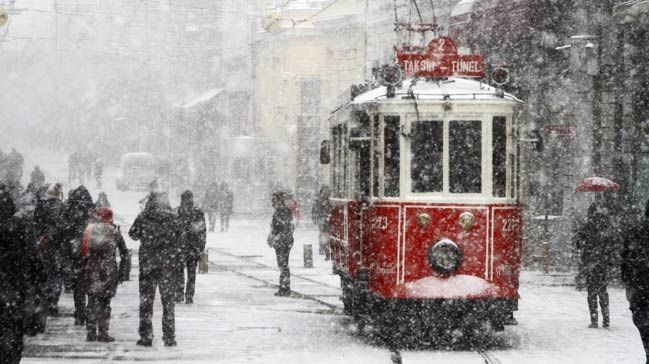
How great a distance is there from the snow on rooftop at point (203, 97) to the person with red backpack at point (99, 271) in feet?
168

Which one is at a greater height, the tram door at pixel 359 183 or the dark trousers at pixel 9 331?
the tram door at pixel 359 183

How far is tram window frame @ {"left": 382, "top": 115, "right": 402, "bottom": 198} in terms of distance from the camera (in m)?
14.9

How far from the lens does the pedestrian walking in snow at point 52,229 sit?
54.3 ft

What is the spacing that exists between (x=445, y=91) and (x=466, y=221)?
160 cm

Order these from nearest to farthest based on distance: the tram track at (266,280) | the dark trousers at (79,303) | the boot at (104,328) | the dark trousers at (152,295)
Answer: the dark trousers at (152,295) → the boot at (104,328) → the dark trousers at (79,303) → the tram track at (266,280)

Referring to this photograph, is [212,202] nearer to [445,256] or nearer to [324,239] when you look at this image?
[324,239]

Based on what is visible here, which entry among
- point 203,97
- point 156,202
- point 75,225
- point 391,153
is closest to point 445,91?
point 391,153

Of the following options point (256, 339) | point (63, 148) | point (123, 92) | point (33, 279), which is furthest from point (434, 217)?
point (63, 148)

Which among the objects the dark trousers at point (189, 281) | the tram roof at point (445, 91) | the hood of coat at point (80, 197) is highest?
the tram roof at point (445, 91)

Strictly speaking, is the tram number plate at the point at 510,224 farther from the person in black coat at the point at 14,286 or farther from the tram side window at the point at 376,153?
the person in black coat at the point at 14,286

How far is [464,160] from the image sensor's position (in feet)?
48.9

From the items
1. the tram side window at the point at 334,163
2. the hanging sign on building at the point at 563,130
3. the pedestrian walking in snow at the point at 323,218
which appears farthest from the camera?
the pedestrian walking in snow at the point at 323,218

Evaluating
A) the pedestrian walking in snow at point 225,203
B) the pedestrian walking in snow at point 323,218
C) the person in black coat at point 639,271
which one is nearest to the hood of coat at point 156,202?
the person in black coat at point 639,271

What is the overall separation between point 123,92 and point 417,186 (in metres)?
77.0
